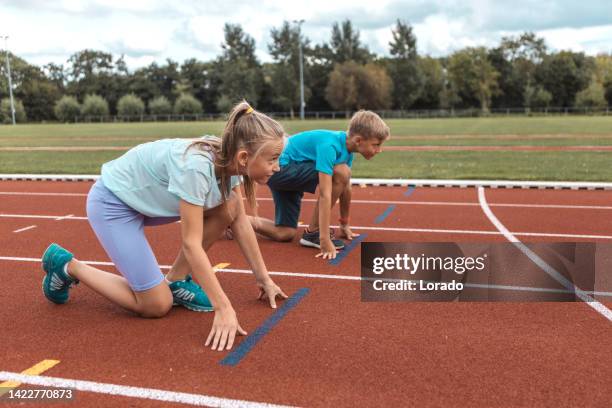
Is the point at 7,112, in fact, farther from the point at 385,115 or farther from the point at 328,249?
the point at 328,249

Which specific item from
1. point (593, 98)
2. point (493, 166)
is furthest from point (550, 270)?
point (593, 98)

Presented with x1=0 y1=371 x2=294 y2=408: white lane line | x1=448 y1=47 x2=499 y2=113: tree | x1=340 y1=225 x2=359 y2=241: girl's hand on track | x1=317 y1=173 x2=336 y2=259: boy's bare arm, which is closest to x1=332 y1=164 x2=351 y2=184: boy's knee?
x1=317 y1=173 x2=336 y2=259: boy's bare arm

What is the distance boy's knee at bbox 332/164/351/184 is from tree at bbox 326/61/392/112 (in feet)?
203

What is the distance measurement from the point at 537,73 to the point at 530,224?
69.8m

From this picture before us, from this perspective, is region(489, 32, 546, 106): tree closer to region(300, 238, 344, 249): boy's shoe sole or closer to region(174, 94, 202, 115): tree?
region(174, 94, 202, 115): tree

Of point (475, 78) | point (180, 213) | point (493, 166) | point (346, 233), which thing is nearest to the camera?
point (180, 213)

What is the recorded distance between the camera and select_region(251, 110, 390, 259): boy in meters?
5.05

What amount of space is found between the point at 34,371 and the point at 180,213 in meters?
1.17

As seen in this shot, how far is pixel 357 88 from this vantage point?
67.1 meters

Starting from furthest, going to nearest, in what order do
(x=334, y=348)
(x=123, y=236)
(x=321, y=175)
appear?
(x=321, y=175) → (x=123, y=236) → (x=334, y=348)

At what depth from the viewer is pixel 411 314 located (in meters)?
3.89

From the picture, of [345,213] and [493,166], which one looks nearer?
[345,213]

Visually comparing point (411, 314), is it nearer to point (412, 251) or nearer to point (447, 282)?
point (447, 282)

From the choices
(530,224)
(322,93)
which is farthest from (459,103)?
(530,224)
